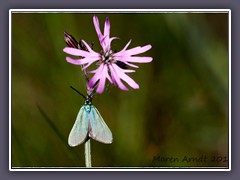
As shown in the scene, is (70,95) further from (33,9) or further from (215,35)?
(215,35)

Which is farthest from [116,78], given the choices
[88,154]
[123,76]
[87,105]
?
[88,154]

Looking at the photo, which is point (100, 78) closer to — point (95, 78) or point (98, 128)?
point (95, 78)

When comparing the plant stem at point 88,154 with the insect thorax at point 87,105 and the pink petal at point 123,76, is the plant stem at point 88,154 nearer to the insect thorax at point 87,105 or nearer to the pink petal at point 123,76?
the insect thorax at point 87,105

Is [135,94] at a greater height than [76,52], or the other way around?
[76,52]
